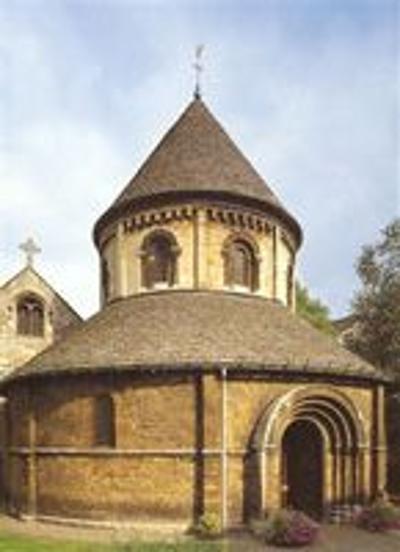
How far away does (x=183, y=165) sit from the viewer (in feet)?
94.2

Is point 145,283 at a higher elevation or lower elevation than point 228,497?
higher

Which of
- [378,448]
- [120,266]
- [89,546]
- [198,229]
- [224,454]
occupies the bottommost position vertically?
[89,546]

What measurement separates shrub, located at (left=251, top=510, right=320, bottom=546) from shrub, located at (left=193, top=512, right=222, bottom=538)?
3.50 feet

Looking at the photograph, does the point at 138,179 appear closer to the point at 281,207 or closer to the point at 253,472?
the point at 281,207

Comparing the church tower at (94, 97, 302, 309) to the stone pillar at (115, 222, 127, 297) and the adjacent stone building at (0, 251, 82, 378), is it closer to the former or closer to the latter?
the stone pillar at (115, 222, 127, 297)

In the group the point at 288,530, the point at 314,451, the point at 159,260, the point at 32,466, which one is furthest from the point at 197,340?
the point at 32,466

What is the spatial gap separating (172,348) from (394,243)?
15.5m

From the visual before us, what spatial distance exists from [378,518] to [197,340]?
→ 6.98 meters

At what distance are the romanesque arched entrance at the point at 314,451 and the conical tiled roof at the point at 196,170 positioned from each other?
8.00m

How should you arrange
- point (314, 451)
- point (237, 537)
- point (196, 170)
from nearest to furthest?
1. point (237, 537)
2. point (314, 451)
3. point (196, 170)

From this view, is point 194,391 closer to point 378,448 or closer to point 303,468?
point 303,468

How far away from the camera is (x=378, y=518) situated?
22.3 m

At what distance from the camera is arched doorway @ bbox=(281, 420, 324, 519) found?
24.1 meters

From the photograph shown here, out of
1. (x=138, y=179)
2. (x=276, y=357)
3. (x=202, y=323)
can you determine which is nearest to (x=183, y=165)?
(x=138, y=179)
